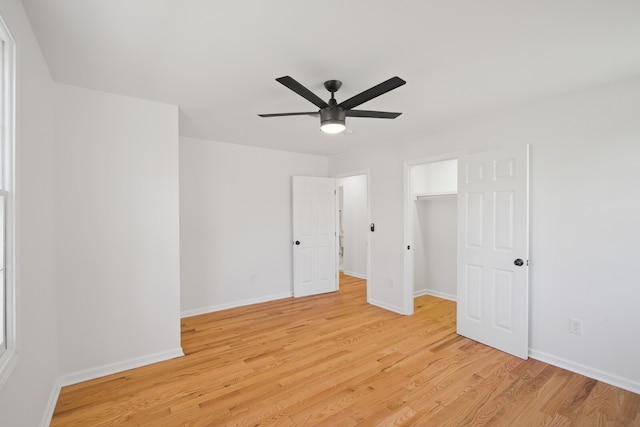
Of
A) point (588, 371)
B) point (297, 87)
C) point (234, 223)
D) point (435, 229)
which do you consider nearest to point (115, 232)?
point (234, 223)

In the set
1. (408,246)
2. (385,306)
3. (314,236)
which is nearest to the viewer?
(408,246)

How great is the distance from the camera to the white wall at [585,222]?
2432mm

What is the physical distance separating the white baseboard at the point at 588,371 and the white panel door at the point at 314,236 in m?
3.18

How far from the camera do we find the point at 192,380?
260 cm

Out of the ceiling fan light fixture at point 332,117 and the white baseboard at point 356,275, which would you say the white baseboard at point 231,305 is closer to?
the white baseboard at point 356,275

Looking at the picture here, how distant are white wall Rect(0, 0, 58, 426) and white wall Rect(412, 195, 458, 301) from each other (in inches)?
178

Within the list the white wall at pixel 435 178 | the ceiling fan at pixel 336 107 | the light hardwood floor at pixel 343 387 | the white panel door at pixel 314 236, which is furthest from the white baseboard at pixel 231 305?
the ceiling fan at pixel 336 107

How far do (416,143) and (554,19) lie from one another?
92.4 inches

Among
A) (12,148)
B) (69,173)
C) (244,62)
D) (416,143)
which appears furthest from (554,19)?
(69,173)

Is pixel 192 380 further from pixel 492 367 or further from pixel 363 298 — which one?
pixel 363 298

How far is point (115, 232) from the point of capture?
2.71m

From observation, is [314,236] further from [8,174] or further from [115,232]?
[8,174]

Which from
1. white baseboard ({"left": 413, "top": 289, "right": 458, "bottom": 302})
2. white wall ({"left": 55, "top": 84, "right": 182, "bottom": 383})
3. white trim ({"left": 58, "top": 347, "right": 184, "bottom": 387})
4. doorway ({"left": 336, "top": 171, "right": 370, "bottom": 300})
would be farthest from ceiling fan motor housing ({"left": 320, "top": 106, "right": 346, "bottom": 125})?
doorway ({"left": 336, "top": 171, "right": 370, "bottom": 300})

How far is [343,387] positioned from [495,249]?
2072mm
